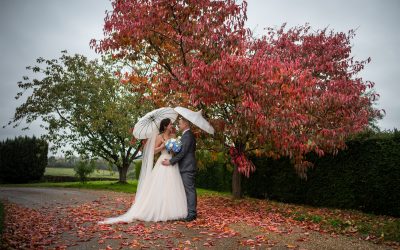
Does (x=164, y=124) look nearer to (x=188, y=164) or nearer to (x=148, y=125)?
(x=148, y=125)

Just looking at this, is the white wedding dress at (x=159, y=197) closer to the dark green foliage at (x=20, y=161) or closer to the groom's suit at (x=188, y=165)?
the groom's suit at (x=188, y=165)

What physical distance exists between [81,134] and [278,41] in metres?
13.4

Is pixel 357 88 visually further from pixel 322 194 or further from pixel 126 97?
pixel 126 97

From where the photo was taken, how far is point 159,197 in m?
8.00

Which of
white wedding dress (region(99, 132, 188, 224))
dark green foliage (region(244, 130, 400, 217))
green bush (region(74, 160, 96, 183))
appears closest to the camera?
white wedding dress (region(99, 132, 188, 224))

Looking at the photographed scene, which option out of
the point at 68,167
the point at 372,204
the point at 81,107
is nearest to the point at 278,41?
the point at 372,204

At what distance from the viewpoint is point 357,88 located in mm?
13938

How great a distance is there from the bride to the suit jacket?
0.59 ft

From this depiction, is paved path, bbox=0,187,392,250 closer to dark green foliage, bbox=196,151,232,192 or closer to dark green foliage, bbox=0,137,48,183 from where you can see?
dark green foliage, bbox=196,151,232,192

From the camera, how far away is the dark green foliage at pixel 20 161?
3031 centimetres

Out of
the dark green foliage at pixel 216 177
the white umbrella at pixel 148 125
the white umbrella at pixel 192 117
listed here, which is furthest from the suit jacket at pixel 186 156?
the dark green foliage at pixel 216 177

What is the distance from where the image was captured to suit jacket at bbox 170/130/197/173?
8.24 metres

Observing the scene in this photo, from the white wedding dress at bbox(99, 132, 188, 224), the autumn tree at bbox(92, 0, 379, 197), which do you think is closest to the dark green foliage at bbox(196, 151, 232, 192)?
the autumn tree at bbox(92, 0, 379, 197)

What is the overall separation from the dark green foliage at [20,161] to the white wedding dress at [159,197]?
995 inches
